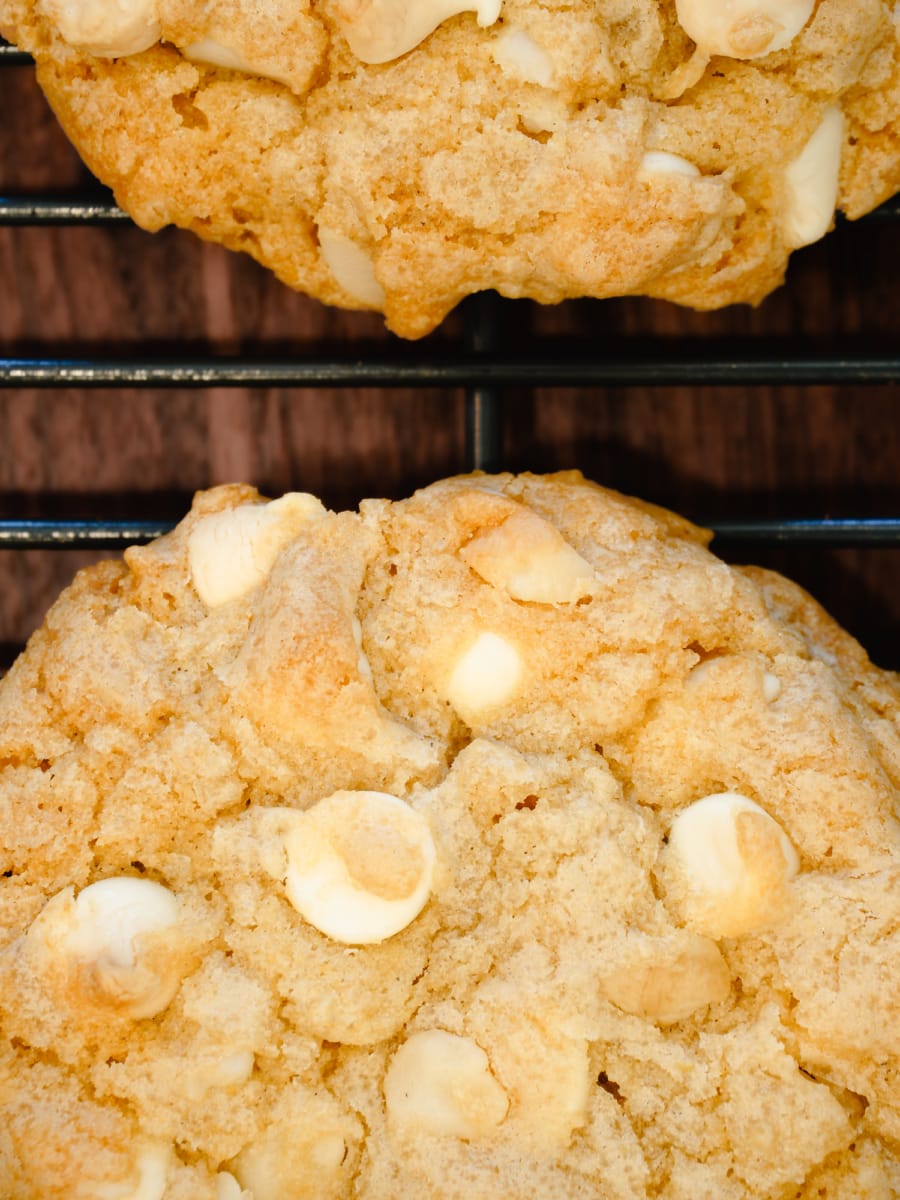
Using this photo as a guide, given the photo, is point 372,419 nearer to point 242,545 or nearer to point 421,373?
point 421,373

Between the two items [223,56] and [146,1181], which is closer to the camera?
[146,1181]

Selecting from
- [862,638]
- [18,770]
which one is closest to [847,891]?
[862,638]

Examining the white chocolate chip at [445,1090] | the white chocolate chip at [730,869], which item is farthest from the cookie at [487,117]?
the white chocolate chip at [445,1090]

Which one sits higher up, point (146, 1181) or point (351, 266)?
point (351, 266)

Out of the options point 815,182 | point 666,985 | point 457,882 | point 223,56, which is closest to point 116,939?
point 457,882

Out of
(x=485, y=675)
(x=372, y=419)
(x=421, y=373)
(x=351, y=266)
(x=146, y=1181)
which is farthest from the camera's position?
(x=372, y=419)

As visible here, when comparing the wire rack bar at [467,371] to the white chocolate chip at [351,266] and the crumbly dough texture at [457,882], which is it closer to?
the white chocolate chip at [351,266]

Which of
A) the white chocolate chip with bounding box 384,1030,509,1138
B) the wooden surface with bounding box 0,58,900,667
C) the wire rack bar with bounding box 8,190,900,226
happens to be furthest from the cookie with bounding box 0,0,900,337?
the white chocolate chip with bounding box 384,1030,509,1138
